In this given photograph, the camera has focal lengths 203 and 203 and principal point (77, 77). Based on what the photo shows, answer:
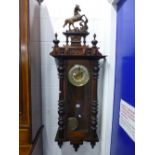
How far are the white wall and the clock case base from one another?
0.56 feet

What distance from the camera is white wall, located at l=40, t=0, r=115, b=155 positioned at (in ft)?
5.17

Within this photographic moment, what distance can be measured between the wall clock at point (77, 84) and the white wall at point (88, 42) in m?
0.16

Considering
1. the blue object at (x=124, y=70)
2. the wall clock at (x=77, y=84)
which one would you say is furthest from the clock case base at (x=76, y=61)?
the blue object at (x=124, y=70)

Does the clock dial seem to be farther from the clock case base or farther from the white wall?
the white wall

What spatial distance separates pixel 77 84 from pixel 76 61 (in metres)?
0.16

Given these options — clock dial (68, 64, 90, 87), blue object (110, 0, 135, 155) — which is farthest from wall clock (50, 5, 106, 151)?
blue object (110, 0, 135, 155)

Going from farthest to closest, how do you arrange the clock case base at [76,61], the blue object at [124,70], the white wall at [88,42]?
1. the white wall at [88,42]
2. the clock case base at [76,61]
3. the blue object at [124,70]

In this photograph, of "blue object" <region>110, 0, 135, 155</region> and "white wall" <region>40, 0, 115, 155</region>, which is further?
"white wall" <region>40, 0, 115, 155</region>

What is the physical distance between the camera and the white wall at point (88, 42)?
1575mm

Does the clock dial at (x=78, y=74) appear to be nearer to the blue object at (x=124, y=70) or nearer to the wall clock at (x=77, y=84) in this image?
the wall clock at (x=77, y=84)

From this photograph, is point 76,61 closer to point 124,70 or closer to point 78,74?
point 78,74

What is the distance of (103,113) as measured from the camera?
1637mm
